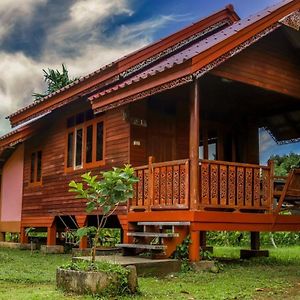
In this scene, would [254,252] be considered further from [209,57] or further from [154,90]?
[209,57]

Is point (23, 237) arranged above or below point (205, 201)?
below

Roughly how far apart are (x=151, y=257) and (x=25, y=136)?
7.94 m

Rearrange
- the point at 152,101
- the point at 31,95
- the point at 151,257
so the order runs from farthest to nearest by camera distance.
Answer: the point at 31,95, the point at 152,101, the point at 151,257

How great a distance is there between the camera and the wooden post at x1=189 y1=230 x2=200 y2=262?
29.5ft

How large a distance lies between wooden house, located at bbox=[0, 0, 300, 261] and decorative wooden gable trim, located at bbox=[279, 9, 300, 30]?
2 centimetres

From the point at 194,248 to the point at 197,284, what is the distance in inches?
60.3

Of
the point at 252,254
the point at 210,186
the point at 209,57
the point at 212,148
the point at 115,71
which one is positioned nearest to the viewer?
the point at 209,57

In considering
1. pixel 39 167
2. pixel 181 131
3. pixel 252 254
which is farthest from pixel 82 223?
pixel 252 254

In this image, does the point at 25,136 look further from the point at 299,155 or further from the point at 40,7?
the point at 299,155

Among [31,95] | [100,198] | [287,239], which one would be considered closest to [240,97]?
[100,198]

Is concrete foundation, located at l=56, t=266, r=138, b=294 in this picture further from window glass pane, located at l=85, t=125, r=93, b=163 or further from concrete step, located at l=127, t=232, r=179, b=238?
window glass pane, located at l=85, t=125, r=93, b=163

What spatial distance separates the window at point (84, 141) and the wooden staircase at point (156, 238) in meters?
2.69

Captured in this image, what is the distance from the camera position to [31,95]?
118ft

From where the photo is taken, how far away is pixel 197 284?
24.6ft
